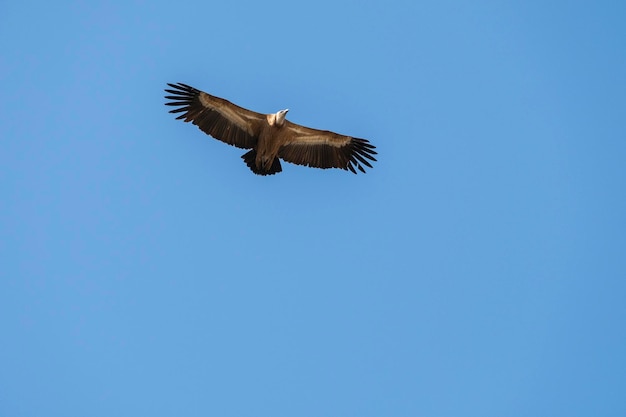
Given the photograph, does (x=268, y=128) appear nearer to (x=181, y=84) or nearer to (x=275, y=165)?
(x=275, y=165)

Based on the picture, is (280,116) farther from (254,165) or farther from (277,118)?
(254,165)

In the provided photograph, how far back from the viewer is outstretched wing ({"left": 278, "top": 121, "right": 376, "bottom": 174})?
21.2 metres

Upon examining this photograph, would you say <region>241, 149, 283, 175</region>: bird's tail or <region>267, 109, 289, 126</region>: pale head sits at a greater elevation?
<region>267, 109, 289, 126</region>: pale head

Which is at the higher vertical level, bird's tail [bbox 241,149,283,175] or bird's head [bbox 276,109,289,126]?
bird's head [bbox 276,109,289,126]

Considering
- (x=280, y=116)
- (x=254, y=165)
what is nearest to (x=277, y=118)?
(x=280, y=116)

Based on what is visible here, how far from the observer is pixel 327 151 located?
21.4 meters

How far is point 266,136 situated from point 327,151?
1.69 metres

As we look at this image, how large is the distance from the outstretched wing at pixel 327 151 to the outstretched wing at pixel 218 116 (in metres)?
0.96

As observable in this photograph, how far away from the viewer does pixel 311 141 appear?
839 inches

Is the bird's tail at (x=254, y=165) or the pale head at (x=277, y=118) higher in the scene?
the pale head at (x=277, y=118)

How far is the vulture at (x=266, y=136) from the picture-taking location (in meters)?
20.3

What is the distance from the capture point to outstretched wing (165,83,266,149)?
20.1 meters

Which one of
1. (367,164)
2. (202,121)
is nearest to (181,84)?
(202,121)

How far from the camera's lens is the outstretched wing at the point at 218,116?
20.1m
